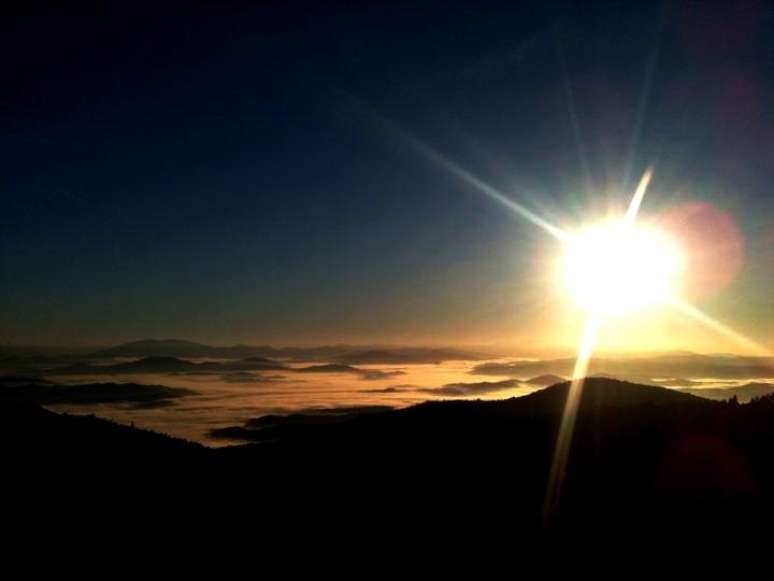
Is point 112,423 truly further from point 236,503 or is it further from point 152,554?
point 152,554

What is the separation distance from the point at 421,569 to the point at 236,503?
8.70 metres

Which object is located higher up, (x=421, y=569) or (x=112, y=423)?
(x=112, y=423)

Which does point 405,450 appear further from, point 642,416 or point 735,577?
point 735,577

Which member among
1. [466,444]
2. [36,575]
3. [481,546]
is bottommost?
[36,575]

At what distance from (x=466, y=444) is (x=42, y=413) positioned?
2336cm

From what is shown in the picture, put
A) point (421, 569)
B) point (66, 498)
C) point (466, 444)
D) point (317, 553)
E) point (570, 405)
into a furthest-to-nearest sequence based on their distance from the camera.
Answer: point (570, 405), point (466, 444), point (66, 498), point (317, 553), point (421, 569)

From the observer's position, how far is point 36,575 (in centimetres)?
1839

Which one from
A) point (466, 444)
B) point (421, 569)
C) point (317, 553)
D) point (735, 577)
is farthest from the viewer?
point (466, 444)

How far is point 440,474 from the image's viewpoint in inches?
999

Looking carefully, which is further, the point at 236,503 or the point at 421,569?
the point at 236,503

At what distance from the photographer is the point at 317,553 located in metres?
19.4

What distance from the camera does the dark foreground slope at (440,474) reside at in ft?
65.9

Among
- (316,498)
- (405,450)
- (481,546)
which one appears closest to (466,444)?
(405,450)

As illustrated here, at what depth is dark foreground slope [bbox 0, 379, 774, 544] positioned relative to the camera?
2009 cm
